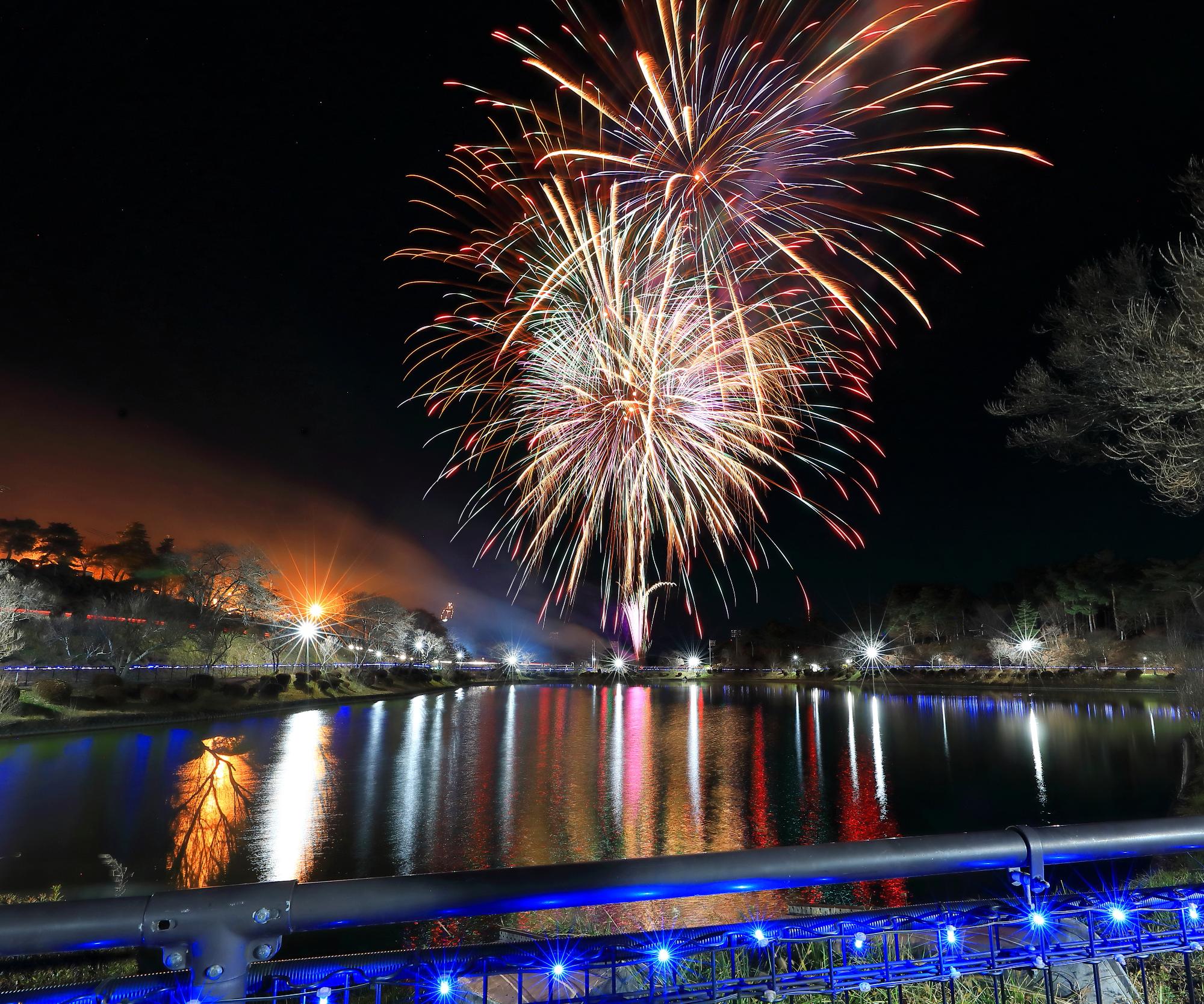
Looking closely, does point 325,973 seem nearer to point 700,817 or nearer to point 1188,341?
point 1188,341

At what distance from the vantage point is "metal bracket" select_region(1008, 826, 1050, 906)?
2.19m

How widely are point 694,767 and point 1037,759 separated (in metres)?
12.2

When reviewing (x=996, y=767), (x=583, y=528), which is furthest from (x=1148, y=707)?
(x=583, y=528)

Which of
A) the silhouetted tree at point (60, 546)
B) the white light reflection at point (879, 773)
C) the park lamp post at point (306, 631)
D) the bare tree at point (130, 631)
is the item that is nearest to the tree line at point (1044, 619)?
the white light reflection at point (879, 773)

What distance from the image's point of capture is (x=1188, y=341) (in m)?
9.36

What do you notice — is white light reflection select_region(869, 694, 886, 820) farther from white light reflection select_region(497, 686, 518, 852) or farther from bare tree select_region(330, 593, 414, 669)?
bare tree select_region(330, 593, 414, 669)

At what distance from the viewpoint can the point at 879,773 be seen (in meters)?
24.2

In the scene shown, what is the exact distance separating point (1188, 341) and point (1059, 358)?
5.96ft

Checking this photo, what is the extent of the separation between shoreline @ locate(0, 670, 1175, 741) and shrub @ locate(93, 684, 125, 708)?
940 millimetres

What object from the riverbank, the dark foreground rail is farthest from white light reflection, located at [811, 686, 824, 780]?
the riverbank

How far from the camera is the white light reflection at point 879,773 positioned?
19.1 meters

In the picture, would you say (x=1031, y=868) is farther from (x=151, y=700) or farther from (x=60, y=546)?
(x=60, y=546)

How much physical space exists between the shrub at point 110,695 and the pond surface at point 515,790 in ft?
9.48

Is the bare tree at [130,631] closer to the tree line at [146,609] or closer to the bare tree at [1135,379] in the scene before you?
the tree line at [146,609]
